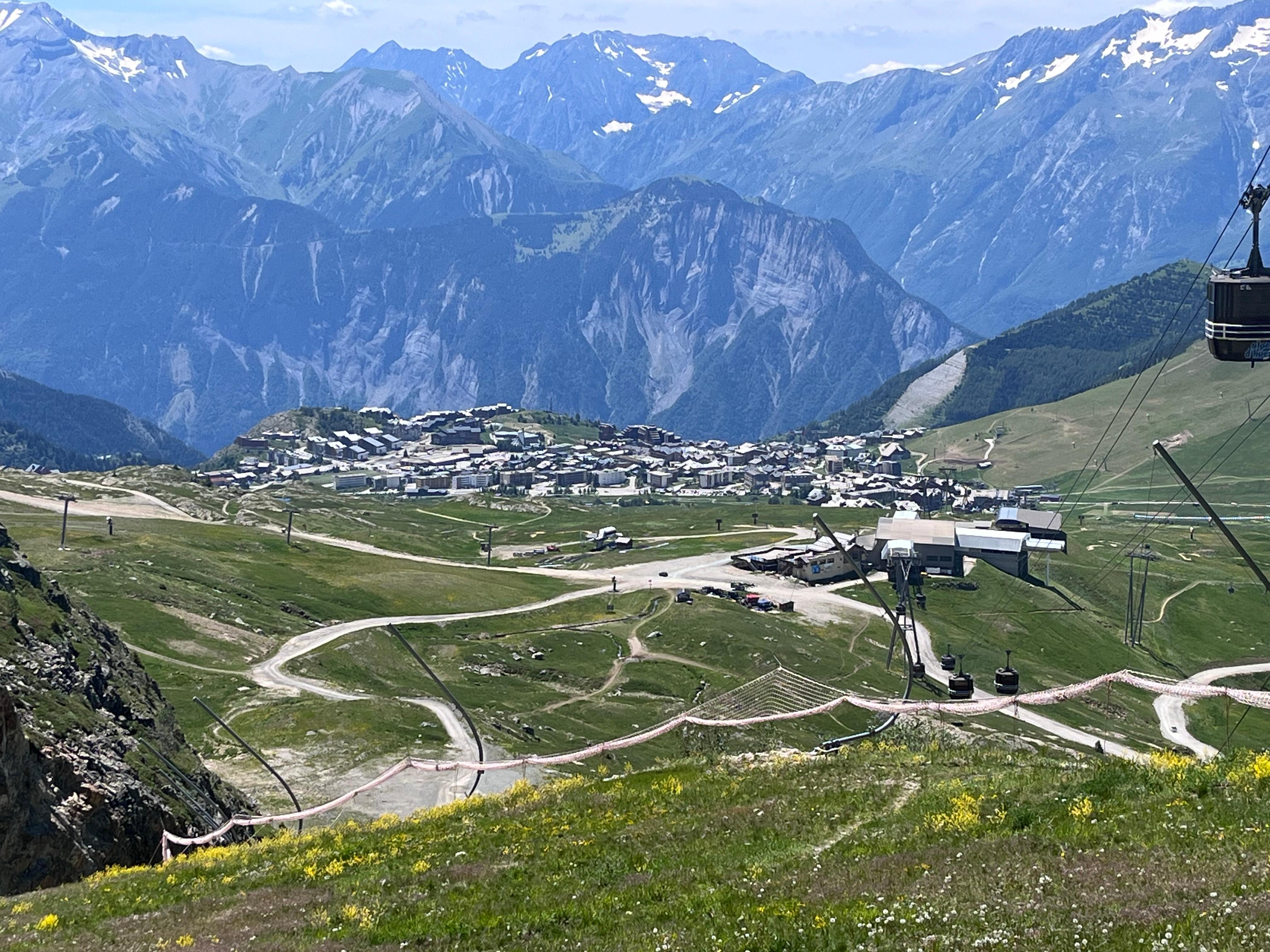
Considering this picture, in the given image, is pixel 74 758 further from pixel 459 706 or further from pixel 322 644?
pixel 322 644

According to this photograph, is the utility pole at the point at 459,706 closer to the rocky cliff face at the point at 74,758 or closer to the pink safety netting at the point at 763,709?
the pink safety netting at the point at 763,709

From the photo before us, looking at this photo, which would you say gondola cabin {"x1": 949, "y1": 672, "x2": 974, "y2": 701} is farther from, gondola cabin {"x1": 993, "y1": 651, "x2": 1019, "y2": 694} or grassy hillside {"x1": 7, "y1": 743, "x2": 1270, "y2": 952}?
grassy hillside {"x1": 7, "y1": 743, "x2": 1270, "y2": 952}

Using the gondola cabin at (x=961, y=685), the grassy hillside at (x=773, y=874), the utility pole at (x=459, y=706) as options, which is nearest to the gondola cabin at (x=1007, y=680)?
the gondola cabin at (x=961, y=685)

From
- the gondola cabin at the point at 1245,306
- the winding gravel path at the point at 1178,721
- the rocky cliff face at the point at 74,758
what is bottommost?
the winding gravel path at the point at 1178,721

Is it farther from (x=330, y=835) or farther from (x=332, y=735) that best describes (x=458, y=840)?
(x=332, y=735)

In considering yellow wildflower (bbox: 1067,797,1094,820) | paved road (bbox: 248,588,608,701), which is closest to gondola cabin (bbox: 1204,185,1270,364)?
yellow wildflower (bbox: 1067,797,1094,820)

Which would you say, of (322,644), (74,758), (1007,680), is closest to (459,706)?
(74,758)
